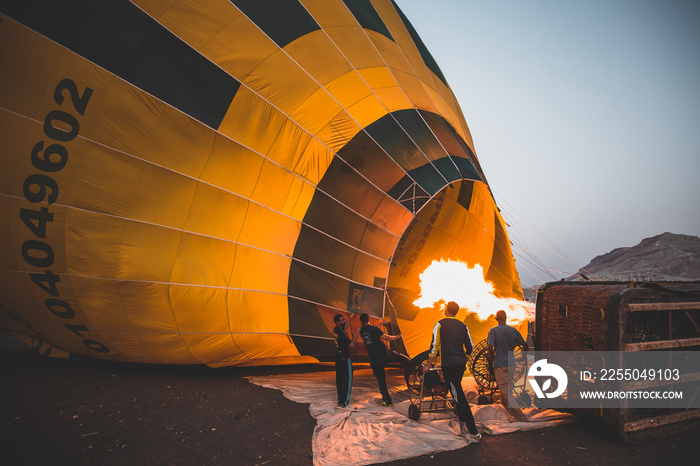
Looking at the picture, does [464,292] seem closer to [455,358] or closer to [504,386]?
[504,386]

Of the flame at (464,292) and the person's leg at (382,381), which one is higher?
the flame at (464,292)

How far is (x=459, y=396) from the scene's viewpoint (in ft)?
12.6

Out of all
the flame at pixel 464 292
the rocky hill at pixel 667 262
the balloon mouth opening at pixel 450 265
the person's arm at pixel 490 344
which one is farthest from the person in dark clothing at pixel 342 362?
the rocky hill at pixel 667 262

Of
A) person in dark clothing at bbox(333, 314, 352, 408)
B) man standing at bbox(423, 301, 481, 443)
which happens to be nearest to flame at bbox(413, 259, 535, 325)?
person in dark clothing at bbox(333, 314, 352, 408)

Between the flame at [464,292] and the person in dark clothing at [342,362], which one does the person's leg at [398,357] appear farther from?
the flame at [464,292]

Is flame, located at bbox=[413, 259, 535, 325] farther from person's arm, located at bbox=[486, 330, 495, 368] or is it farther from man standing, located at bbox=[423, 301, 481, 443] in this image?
man standing, located at bbox=[423, 301, 481, 443]

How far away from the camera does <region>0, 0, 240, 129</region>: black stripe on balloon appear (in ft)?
12.1

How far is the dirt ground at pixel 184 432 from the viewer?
3232 millimetres

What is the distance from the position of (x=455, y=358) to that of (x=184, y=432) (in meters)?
2.97

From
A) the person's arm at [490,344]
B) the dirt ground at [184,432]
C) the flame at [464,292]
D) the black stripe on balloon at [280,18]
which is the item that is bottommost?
the dirt ground at [184,432]

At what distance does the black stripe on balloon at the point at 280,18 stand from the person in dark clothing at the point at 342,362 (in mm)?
3730

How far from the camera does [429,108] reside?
5.95 meters

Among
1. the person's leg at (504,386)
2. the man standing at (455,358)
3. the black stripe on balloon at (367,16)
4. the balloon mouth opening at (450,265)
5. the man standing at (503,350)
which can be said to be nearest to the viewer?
the man standing at (455,358)

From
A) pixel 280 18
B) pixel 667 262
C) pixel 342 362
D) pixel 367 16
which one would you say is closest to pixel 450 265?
pixel 342 362
